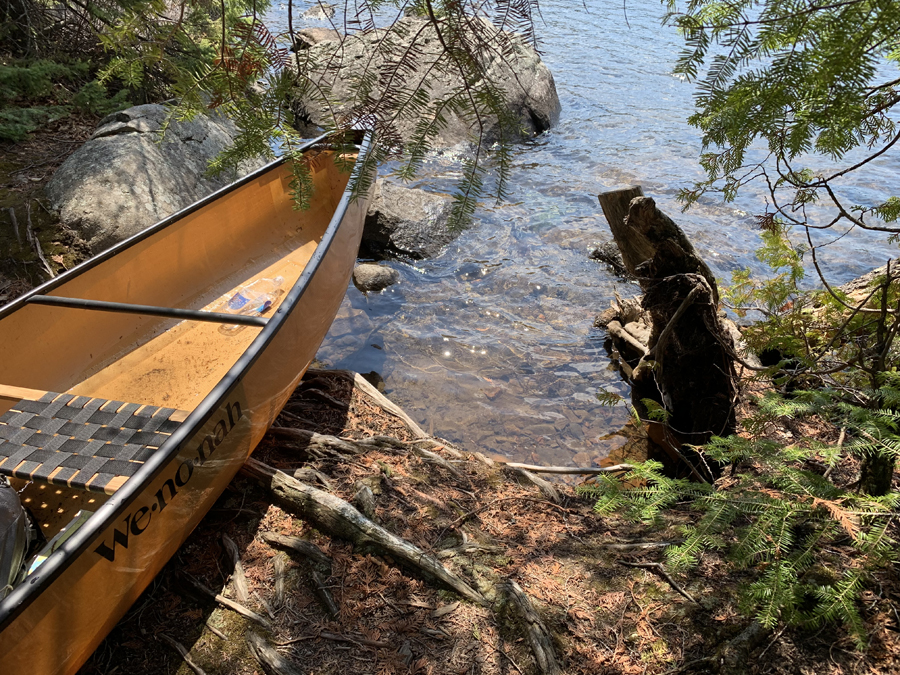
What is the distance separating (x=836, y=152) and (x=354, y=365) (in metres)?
4.28

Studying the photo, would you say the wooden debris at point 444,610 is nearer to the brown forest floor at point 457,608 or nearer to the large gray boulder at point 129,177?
the brown forest floor at point 457,608

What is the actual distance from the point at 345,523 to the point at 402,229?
4912 millimetres

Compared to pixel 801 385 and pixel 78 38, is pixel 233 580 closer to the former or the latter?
pixel 801 385

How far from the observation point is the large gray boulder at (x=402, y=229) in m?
7.33

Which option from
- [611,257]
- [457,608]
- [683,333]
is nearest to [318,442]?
[457,608]

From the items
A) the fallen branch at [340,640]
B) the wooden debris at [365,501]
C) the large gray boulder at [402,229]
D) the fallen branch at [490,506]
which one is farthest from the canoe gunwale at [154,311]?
the large gray boulder at [402,229]

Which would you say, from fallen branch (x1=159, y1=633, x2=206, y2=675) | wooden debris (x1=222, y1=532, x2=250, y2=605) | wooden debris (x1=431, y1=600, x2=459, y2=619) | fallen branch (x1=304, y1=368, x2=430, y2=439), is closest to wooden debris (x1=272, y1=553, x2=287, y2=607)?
wooden debris (x1=222, y1=532, x2=250, y2=605)

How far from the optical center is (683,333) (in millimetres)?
3791

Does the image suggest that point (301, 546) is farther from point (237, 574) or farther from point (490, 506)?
point (490, 506)

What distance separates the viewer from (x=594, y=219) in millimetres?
8297

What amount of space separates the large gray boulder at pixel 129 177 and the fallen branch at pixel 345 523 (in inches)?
137

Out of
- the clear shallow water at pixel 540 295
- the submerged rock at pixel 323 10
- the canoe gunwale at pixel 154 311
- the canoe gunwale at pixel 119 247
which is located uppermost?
the submerged rock at pixel 323 10

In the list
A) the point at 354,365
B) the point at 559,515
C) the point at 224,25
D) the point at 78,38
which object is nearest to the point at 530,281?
the point at 354,365

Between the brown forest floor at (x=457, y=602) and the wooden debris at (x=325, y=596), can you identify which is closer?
the brown forest floor at (x=457, y=602)
